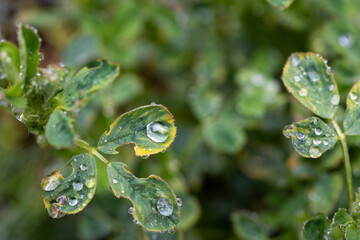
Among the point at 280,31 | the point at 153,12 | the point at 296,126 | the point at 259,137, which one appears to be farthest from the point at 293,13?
the point at 296,126

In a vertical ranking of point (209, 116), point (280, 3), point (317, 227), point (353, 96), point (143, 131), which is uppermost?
point (280, 3)

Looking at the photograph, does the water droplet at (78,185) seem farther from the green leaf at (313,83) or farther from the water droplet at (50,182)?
the green leaf at (313,83)

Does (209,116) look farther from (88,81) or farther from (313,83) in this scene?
(88,81)

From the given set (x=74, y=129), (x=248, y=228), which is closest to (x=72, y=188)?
(x=74, y=129)

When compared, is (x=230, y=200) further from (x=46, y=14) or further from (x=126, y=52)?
(x=46, y=14)

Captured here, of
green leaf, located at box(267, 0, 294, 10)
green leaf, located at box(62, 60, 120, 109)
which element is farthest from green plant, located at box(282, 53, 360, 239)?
green leaf, located at box(62, 60, 120, 109)

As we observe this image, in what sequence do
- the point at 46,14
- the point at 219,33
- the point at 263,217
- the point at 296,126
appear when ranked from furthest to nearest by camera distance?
the point at 46,14 → the point at 219,33 → the point at 263,217 → the point at 296,126

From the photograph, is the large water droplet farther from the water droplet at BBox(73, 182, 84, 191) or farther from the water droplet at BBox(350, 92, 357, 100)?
the water droplet at BBox(350, 92, 357, 100)
